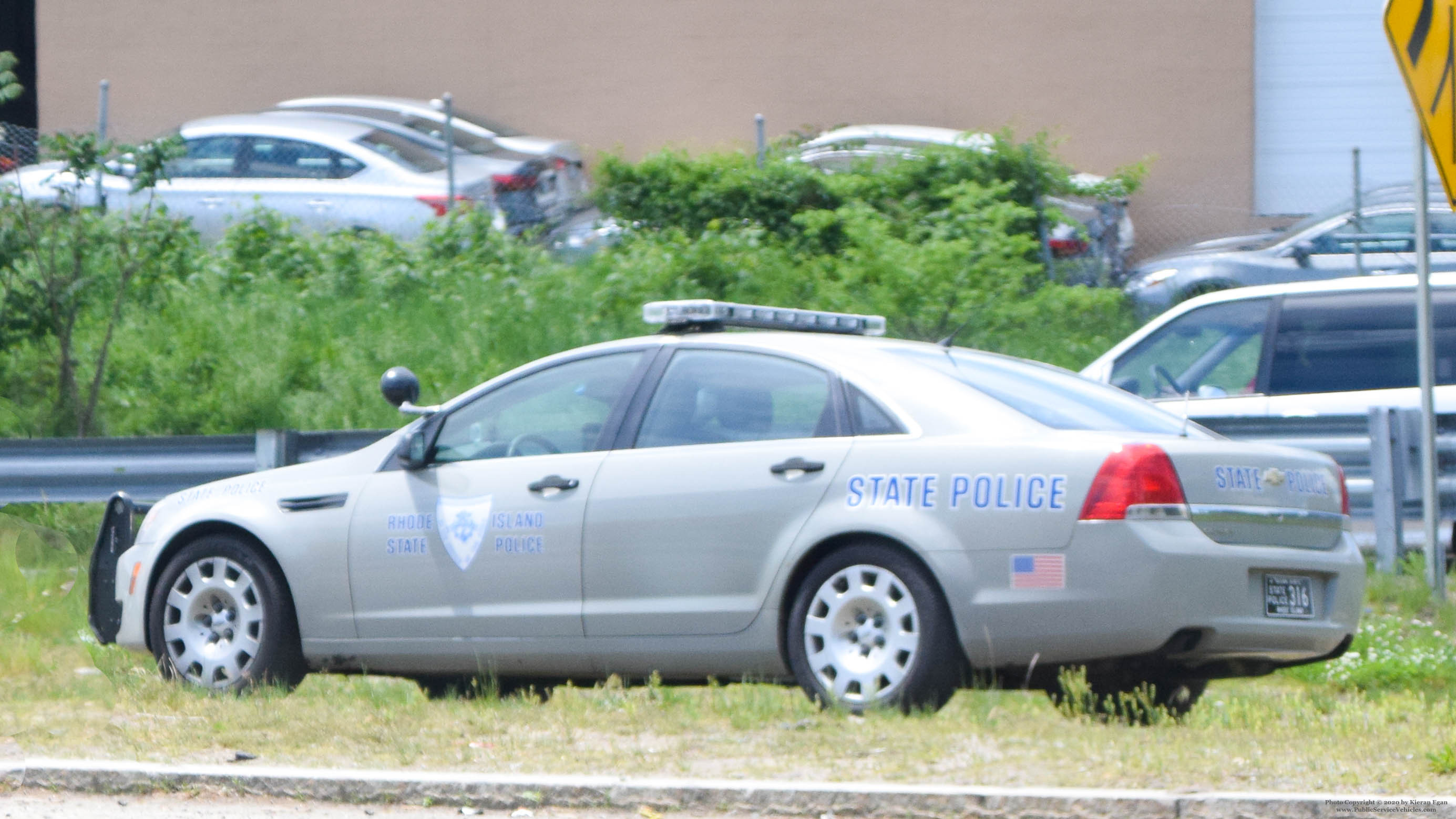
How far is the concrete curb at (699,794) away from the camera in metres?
4.49

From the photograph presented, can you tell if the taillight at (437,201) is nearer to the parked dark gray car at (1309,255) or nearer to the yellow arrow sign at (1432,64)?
the parked dark gray car at (1309,255)

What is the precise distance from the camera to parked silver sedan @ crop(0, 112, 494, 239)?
601 inches

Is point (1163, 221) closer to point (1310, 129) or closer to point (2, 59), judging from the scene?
point (1310, 129)

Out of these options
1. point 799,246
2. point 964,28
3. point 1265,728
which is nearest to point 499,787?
point 1265,728

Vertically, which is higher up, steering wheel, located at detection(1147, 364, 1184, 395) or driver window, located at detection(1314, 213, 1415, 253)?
driver window, located at detection(1314, 213, 1415, 253)

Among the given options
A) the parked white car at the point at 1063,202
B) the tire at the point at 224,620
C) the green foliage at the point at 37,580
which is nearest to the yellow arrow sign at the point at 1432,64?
the tire at the point at 224,620

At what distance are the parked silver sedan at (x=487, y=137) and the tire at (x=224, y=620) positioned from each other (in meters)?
8.64

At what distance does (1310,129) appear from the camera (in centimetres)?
2016

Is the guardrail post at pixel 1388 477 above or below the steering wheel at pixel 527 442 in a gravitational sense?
below

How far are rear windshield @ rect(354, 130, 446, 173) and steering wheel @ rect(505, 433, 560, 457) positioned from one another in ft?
30.2

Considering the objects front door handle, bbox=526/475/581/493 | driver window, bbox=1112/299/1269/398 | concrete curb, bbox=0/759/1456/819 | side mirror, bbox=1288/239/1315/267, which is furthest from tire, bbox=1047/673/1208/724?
side mirror, bbox=1288/239/1315/267

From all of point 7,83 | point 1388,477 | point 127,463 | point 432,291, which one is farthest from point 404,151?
point 1388,477

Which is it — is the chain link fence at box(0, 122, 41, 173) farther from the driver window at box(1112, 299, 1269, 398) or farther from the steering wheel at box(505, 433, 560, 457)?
the steering wheel at box(505, 433, 560, 457)

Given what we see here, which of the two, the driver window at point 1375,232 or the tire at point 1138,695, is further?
the driver window at point 1375,232
